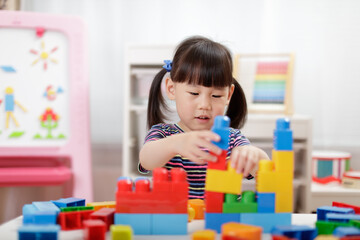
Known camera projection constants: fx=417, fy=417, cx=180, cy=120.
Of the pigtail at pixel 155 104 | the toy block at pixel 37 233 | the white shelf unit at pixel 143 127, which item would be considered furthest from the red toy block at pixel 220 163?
the white shelf unit at pixel 143 127

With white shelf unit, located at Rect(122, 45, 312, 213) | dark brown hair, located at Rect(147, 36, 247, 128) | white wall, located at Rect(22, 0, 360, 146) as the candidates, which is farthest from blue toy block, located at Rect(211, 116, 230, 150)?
white wall, located at Rect(22, 0, 360, 146)

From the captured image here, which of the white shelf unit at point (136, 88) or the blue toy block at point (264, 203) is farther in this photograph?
the white shelf unit at point (136, 88)

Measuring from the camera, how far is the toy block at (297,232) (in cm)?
50

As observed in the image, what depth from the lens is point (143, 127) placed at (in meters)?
2.08

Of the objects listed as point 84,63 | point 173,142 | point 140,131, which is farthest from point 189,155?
point 140,131

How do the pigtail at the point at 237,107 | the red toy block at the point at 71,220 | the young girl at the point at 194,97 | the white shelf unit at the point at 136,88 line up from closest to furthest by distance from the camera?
the red toy block at the point at 71,220 < the young girl at the point at 194,97 < the pigtail at the point at 237,107 < the white shelf unit at the point at 136,88

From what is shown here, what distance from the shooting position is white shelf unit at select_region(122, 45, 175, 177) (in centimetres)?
192

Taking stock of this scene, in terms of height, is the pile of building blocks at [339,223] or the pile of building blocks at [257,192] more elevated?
the pile of building blocks at [257,192]

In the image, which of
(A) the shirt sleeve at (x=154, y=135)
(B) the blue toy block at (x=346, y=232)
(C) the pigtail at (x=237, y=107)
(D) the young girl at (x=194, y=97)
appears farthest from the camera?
(C) the pigtail at (x=237, y=107)

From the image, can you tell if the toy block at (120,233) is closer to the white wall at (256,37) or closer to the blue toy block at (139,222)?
the blue toy block at (139,222)

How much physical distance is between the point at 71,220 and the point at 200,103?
399 mm

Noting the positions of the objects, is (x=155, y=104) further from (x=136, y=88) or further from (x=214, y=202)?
(x=136, y=88)

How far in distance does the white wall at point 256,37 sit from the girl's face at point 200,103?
127cm

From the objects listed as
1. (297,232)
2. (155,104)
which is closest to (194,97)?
(155,104)
